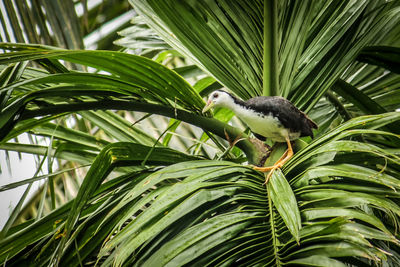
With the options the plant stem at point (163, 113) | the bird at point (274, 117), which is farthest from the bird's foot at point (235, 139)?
the bird at point (274, 117)

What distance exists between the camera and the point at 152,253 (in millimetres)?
1145

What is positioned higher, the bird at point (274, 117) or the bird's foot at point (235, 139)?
the bird at point (274, 117)

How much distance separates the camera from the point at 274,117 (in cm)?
196

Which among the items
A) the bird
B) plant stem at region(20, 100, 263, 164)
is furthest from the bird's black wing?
plant stem at region(20, 100, 263, 164)

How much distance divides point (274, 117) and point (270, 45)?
0.31 meters

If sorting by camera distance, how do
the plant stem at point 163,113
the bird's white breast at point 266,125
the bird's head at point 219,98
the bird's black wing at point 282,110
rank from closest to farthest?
the plant stem at point 163,113 → the bird's black wing at point 282,110 → the bird's white breast at point 266,125 → the bird's head at point 219,98

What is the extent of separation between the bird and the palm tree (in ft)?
0.17

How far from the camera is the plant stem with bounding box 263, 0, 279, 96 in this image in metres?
1.74

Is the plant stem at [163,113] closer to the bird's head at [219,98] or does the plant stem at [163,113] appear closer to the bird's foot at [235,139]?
the bird's foot at [235,139]

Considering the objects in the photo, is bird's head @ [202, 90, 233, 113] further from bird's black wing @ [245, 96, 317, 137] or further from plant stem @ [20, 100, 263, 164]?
plant stem @ [20, 100, 263, 164]

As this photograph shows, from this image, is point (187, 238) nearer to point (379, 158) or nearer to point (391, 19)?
point (379, 158)

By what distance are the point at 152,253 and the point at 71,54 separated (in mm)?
602

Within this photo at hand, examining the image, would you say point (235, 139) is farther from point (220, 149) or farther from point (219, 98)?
point (219, 98)

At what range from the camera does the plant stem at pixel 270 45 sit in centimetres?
174
